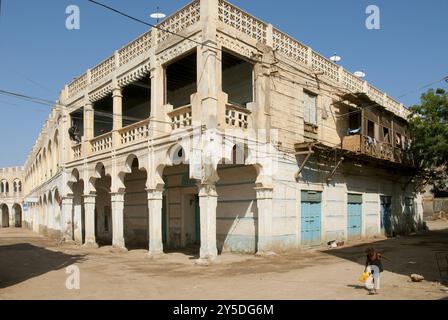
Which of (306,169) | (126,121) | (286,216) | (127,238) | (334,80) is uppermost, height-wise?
(334,80)

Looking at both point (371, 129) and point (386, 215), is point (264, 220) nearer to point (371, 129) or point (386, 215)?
point (371, 129)

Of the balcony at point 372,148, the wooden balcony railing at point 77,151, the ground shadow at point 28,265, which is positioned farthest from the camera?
the wooden balcony railing at point 77,151

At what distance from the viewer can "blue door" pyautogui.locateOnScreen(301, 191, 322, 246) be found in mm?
17391

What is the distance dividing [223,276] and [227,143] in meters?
4.64

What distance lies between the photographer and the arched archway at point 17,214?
202 feet

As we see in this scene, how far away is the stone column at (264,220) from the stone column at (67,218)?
13232mm

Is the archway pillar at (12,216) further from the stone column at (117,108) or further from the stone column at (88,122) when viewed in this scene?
the stone column at (117,108)

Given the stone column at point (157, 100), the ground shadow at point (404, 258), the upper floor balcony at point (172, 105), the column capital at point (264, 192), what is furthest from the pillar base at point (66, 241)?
the ground shadow at point (404, 258)

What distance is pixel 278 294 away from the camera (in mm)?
8711

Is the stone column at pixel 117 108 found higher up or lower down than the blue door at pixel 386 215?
higher up

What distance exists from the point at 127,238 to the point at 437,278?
17.0m

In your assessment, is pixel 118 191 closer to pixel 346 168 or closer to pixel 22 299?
pixel 22 299
